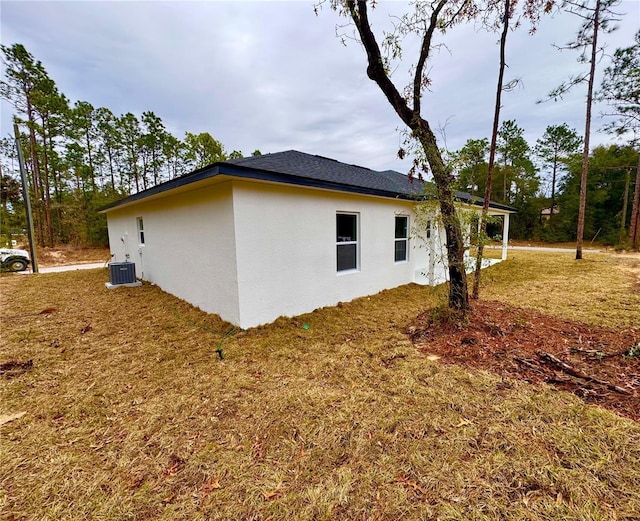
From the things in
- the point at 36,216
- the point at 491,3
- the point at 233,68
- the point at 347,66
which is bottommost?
the point at 36,216

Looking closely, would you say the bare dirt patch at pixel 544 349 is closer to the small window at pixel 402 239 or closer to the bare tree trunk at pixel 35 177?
the small window at pixel 402 239

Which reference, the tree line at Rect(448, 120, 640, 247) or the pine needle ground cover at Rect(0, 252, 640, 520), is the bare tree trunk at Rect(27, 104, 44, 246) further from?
the tree line at Rect(448, 120, 640, 247)

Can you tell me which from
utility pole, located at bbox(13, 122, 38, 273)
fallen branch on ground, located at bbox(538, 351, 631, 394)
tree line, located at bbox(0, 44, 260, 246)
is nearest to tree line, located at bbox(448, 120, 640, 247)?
fallen branch on ground, located at bbox(538, 351, 631, 394)

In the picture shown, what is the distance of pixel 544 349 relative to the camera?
3.38m

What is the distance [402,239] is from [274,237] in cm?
410

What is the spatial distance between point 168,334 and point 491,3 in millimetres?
7247

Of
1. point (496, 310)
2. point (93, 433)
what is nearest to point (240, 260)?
point (93, 433)

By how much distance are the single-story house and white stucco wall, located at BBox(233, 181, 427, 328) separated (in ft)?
0.06

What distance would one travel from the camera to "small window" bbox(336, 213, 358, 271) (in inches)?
229

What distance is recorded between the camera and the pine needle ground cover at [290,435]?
1.60 m

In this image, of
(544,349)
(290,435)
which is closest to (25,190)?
(290,435)

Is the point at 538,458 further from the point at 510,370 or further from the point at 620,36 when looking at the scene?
the point at 620,36

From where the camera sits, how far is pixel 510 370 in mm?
2990

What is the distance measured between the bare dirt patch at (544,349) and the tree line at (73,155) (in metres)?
18.9
